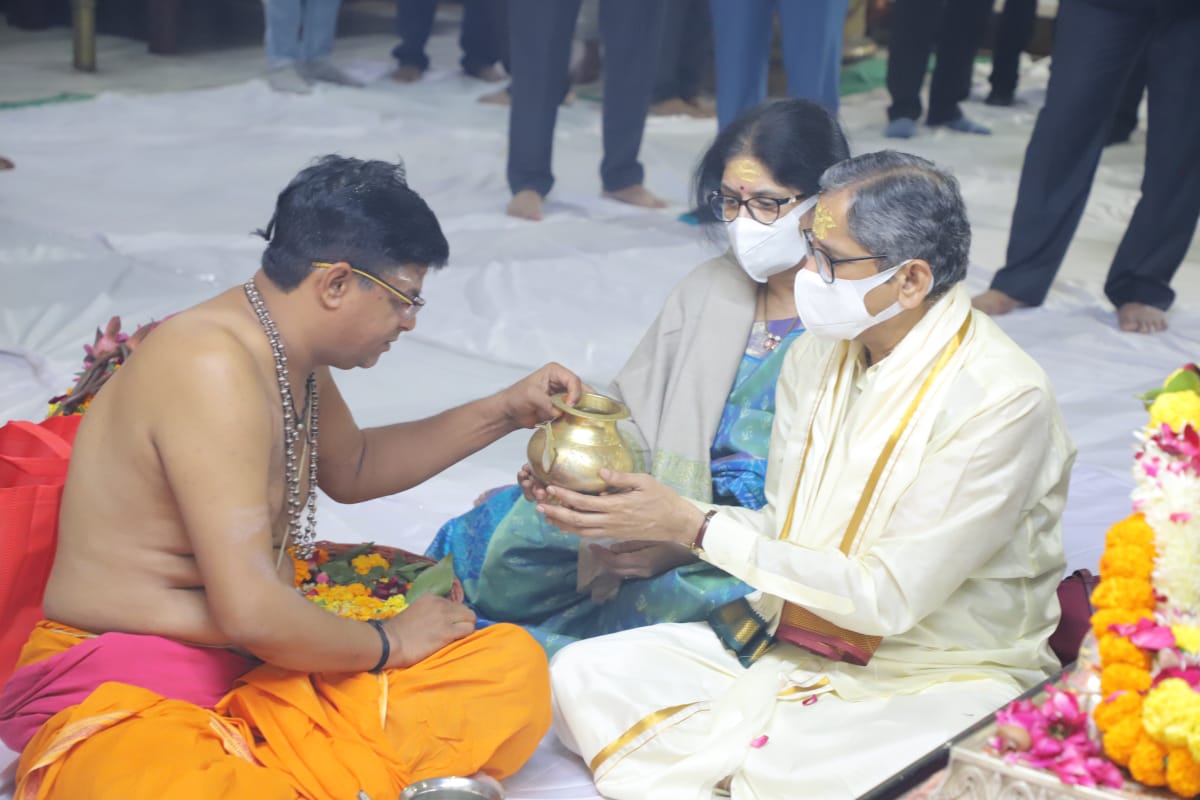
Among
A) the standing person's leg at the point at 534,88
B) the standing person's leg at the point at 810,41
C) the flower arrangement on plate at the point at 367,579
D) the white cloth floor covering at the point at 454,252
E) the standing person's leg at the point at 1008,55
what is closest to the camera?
the flower arrangement on plate at the point at 367,579

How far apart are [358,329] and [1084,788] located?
1.39 m

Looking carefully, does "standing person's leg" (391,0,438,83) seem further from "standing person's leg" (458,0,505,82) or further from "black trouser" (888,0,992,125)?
"black trouser" (888,0,992,125)

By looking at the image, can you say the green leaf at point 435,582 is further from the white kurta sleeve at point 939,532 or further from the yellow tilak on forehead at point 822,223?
the yellow tilak on forehead at point 822,223

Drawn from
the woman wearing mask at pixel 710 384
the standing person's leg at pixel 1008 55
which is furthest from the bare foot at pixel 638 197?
the woman wearing mask at pixel 710 384

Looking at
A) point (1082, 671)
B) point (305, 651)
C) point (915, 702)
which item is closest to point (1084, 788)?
point (1082, 671)

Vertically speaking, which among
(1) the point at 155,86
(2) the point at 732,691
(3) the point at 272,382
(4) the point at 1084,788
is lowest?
(1) the point at 155,86

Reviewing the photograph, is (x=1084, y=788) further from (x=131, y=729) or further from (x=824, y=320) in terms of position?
(x=131, y=729)

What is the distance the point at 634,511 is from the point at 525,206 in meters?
4.49

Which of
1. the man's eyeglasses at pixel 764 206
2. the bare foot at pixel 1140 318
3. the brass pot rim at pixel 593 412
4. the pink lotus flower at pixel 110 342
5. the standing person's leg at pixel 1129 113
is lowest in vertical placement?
the bare foot at pixel 1140 318

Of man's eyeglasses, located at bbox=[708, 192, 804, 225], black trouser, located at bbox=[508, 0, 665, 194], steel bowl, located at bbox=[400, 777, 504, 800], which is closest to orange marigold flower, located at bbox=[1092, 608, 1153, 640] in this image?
steel bowl, located at bbox=[400, 777, 504, 800]

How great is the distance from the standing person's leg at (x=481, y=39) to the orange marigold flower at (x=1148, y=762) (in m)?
8.41

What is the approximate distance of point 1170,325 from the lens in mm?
5887

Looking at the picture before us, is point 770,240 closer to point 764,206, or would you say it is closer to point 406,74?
point 764,206

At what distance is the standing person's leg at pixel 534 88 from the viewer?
22.9 feet
